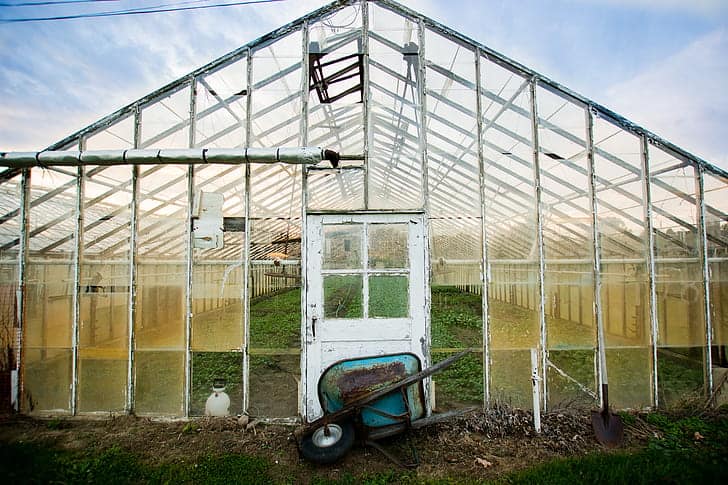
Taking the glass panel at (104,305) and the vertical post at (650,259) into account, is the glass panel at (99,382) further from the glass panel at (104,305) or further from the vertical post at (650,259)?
the vertical post at (650,259)

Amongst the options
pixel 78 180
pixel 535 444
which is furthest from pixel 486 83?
pixel 78 180

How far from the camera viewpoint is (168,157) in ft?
11.6

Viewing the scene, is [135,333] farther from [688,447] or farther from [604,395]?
[688,447]

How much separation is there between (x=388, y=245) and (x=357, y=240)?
33 centimetres

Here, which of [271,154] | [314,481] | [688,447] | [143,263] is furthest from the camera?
[143,263]

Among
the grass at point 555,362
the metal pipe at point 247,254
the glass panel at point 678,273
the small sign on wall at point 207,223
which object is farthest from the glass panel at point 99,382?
the glass panel at point 678,273

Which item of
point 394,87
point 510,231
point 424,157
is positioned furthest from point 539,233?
point 394,87

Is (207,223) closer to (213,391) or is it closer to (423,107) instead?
(213,391)

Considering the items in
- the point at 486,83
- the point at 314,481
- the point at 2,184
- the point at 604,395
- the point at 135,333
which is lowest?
the point at 314,481

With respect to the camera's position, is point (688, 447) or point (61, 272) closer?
point (688, 447)

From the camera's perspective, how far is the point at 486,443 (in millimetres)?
3141

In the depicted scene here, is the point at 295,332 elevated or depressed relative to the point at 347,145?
depressed

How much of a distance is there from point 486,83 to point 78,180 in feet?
15.5

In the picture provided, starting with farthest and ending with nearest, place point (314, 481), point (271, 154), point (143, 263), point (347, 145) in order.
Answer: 1. point (347, 145)
2. point (143, 263)
3. point (271, 154)
4. point (314, 481)
